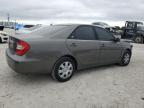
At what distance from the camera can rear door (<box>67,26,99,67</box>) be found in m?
4.51

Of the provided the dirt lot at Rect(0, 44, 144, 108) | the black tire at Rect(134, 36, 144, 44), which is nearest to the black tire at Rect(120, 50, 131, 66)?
the dirt lot at Rect(0, 44, 144, 108)

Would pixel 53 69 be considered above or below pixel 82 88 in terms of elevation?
above

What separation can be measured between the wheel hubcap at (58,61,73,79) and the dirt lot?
20 cm

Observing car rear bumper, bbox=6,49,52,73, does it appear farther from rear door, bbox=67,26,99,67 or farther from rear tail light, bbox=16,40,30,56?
rear door, bbox=67,26,99,67

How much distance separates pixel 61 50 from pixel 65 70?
53 cm

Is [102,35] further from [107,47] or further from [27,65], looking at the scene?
[27,65]

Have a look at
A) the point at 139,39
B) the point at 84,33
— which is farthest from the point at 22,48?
the point at 139,39

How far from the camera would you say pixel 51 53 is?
4.07m

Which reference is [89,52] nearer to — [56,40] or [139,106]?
[56,40]

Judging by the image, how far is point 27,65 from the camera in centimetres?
382

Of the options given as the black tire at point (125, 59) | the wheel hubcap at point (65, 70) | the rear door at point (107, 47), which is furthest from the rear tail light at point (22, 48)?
the black tire at point (125, 59)

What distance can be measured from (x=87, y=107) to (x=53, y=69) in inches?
53.4

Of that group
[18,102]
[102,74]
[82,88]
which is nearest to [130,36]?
[102,74]

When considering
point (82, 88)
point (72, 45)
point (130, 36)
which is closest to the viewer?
point (82, 88)
